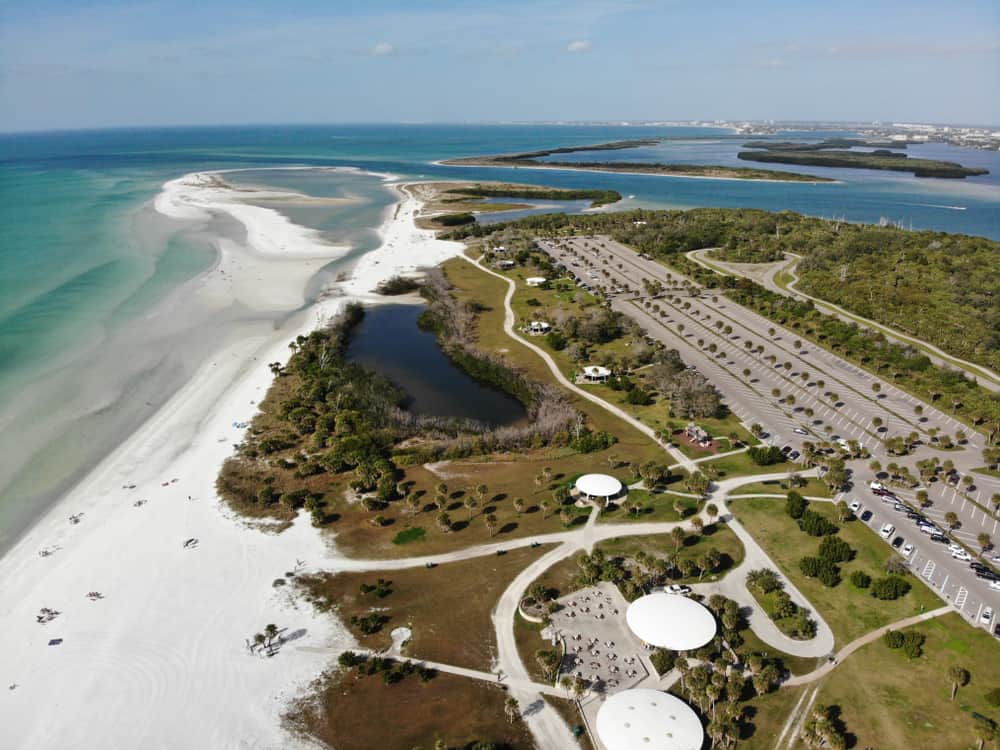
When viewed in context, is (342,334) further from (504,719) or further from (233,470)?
(504,719)

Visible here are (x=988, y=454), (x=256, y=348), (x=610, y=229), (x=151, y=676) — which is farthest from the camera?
(x=610, y=229)

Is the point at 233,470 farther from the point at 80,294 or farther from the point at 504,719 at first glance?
the point at 80,294

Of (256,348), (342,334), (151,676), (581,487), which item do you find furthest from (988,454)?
(256,348)

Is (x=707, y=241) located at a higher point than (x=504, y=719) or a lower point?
higher

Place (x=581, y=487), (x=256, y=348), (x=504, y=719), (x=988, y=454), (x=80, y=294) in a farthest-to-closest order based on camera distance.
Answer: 1. (x=80, y=294)
2. (x=256, y=348)
3. (x=988, y=454)
4. (x=581, y=487)
5. (x=504, y=719)

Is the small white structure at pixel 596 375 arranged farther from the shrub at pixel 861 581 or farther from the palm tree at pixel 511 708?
the palm tree at pixel 511 708

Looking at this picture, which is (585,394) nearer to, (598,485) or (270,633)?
(598,485)

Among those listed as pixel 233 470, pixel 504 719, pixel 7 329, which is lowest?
pixel 504 719

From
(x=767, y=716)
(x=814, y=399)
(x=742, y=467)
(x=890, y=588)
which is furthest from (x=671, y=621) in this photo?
(x=814, y=399)

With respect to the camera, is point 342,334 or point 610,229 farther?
point 610,229
